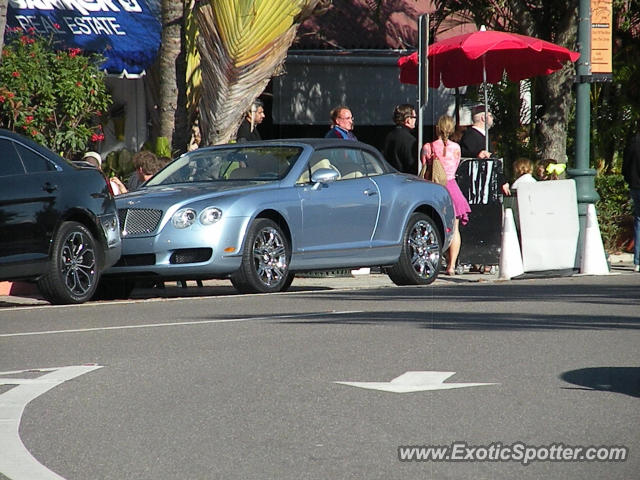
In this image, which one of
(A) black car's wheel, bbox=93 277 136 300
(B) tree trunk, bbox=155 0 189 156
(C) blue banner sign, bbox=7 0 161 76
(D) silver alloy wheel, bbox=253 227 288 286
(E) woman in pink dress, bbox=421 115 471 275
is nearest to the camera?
(D) silver alloy wheel, bbox=253 227 288 286

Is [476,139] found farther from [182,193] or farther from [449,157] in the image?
[182,193]

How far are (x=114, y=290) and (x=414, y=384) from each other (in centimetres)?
747

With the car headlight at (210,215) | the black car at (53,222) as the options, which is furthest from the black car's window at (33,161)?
the car headlight at (210,215)

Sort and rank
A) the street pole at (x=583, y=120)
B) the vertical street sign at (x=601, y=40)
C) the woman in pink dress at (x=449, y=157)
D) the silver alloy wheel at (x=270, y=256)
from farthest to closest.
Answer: the vertical street sign at (x=601, y=40) < the street pole at (x=583, y=120) < the woman in pink dress at (x=449, y=157) < the silver alloy wheel at (x=270, y=256)

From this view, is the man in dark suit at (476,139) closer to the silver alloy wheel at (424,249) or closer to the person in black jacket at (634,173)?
the person in black jacket at (634,173)

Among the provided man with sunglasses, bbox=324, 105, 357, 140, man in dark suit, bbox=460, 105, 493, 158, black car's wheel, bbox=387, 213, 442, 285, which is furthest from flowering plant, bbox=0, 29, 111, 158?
black car's wheel, bbox=387, 213, 442, 285

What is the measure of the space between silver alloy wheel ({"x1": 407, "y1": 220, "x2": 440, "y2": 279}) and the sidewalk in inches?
12.0

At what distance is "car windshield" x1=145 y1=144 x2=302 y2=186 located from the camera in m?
14.7

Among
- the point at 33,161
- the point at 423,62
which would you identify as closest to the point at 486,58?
the point at 423,62

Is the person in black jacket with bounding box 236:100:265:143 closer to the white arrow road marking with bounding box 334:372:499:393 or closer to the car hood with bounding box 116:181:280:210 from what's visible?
the car hood with bounding box 116:181:280:210

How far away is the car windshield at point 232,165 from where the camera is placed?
48.1 ft

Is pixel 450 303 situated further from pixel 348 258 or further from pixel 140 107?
pixel 140 107

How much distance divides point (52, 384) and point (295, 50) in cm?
1645

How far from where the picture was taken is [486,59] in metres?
20.2
